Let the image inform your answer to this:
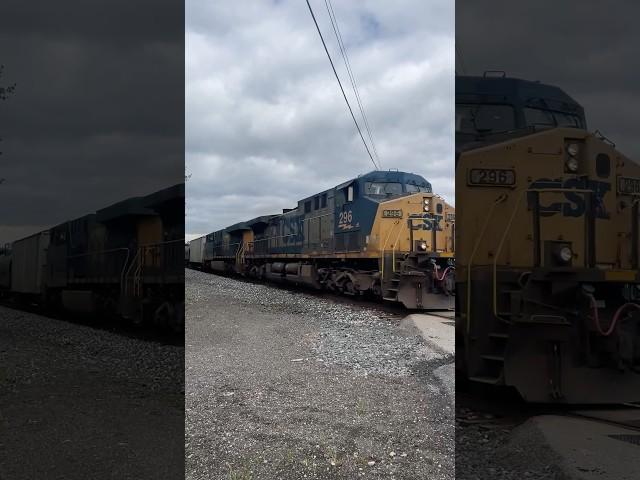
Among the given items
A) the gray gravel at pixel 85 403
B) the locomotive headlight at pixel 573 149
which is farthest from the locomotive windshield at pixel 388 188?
the gray gravel at pixel 85 403

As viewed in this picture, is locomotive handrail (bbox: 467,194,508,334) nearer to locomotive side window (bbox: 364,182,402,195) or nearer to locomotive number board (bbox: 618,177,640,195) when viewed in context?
locomotive number board (bbox: 618,177,640,195)

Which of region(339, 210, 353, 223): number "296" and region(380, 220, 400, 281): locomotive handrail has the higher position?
region(339, 210, 353, 223): number "296"

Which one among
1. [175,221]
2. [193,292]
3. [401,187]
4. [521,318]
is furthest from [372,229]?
[175,221]

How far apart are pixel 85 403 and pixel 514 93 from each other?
2369 mm

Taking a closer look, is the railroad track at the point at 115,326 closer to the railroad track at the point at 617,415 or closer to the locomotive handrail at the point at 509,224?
the locomotive handrail at the point at 509,224

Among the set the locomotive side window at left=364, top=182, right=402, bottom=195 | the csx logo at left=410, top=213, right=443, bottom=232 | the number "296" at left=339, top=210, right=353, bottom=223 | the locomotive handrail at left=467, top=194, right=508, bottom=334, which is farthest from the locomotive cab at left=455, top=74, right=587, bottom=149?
the number "296" at left=339, top=210, right=353, bottom=223

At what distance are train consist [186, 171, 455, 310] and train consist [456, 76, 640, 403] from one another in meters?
0.30

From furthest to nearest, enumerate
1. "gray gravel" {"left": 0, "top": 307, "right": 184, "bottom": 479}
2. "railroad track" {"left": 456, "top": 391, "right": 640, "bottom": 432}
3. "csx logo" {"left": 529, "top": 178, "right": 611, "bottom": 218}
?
"csx logo" {"left": 529, "top": 178, "right": 611, "bottom": 218}, "railroad track" {"left": 456, "top": 391, "right": 640, "bottom": 432}, "gray gravel" {"left": 0, "top": 307, "right": 184, "bottom": 479}

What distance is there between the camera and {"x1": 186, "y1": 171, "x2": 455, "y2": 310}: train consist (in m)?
3.30

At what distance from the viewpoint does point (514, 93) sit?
2.32m

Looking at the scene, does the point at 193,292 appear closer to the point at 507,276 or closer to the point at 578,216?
the point at 507,276

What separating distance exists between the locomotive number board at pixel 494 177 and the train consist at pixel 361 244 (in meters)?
0.25

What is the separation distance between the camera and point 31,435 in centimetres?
198

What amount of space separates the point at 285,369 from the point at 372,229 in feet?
6.73
